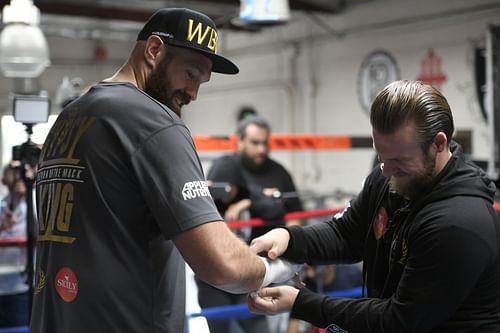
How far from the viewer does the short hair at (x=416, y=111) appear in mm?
1429

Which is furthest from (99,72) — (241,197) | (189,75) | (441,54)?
(189,75)

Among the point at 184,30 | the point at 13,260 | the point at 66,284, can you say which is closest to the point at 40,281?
the point at 66,284

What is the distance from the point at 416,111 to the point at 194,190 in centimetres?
53

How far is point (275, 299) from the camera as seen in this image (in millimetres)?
1679

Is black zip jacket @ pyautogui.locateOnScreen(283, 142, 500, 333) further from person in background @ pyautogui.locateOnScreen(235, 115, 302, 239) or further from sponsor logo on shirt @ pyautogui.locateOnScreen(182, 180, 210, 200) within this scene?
person in background @ pyautogui.locateOnScreen(235, 115, 302, 239)

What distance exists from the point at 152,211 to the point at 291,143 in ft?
15.0

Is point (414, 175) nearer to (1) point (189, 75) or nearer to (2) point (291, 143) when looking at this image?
(1) point (189, 75)

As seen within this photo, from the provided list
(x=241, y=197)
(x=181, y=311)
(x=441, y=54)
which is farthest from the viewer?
(x=441, y=54)

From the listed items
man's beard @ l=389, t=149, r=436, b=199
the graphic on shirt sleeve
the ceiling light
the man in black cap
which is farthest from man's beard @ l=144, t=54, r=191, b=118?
the ceiling light

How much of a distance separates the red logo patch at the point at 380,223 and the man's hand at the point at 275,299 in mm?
263

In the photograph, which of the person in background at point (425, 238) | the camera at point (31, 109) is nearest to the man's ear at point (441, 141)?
the person in background at point (425, 238)

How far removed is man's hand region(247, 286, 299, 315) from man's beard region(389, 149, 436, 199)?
0.39m

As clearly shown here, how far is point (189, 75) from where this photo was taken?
1578 millimetres

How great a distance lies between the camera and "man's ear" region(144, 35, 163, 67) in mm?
1528
